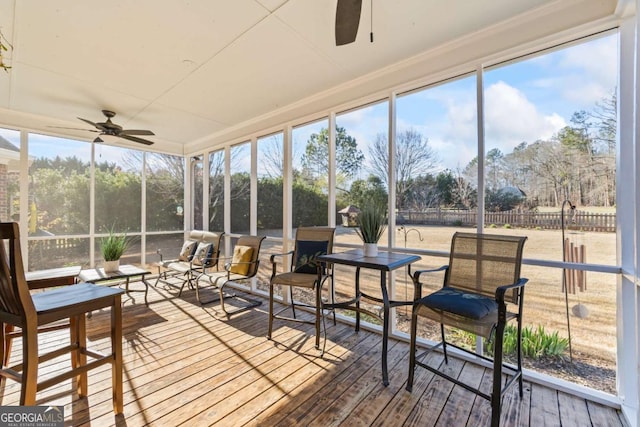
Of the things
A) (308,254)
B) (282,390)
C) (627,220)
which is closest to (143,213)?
(308,254)

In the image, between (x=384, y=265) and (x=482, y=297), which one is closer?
(x=482, y=297)

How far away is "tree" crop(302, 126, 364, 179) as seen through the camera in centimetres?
338

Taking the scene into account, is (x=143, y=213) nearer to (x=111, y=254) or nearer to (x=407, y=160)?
(x=111, y=254)

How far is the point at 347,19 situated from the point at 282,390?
8.26 ft

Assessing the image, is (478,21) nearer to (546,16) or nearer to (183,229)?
(546,16)

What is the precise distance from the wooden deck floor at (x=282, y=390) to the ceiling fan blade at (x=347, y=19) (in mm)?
2404

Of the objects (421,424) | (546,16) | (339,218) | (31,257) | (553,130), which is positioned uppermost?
(546,16)

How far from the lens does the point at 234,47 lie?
2.50 metres

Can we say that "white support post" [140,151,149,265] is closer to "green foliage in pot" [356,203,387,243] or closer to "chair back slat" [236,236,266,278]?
"chair back slat" [236,236,266,278]

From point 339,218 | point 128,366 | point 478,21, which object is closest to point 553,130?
point 478,21

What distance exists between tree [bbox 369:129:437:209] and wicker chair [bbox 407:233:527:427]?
2.68ft

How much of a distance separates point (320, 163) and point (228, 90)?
1.45 meters

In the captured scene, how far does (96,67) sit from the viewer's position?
9.17 feet

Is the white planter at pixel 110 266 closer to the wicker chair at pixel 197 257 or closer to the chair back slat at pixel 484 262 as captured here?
the wicker chair at pixel 197 257
